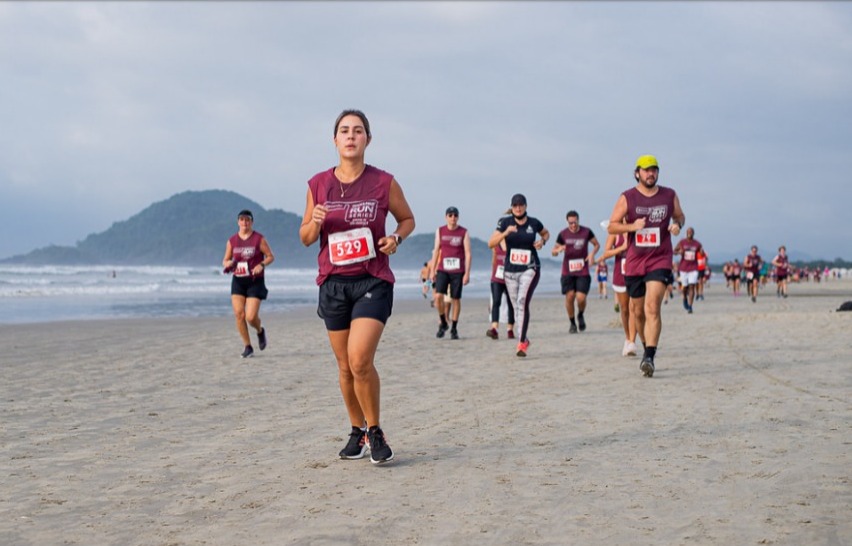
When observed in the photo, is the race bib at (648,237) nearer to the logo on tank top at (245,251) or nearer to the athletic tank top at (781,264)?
the logo on tank top at (245,251)

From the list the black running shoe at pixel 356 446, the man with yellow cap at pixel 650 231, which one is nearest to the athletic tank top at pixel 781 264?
the man with yellow cap at pixel 650 231

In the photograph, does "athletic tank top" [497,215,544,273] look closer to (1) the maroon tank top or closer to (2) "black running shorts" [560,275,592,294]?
(1) the maroon tank top

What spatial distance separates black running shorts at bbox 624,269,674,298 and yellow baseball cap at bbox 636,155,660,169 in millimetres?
1145

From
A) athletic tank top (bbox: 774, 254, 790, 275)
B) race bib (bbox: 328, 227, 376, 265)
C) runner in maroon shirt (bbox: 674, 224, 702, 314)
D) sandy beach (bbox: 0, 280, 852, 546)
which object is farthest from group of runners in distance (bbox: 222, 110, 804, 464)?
athletic tank top (bbox: 774, 254, 790, 275)

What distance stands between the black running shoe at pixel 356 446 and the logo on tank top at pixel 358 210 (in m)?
1.38

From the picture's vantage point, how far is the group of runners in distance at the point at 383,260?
→ 17.0 ft

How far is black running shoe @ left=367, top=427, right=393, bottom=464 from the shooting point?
516cm

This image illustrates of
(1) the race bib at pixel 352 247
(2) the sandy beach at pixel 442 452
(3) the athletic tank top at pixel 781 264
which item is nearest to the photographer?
(2) the sandy beach at pixel 442 452

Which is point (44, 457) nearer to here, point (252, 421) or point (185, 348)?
point (252, 421)

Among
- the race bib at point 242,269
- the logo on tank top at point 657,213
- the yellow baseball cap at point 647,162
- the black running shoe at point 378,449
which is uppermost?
the yellow baseball cap at point 647,162

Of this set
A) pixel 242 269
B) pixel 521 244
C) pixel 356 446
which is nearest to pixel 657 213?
pixel 521 244

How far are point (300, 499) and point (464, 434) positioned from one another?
6.60ft

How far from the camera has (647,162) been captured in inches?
353

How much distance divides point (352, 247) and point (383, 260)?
0.24m
